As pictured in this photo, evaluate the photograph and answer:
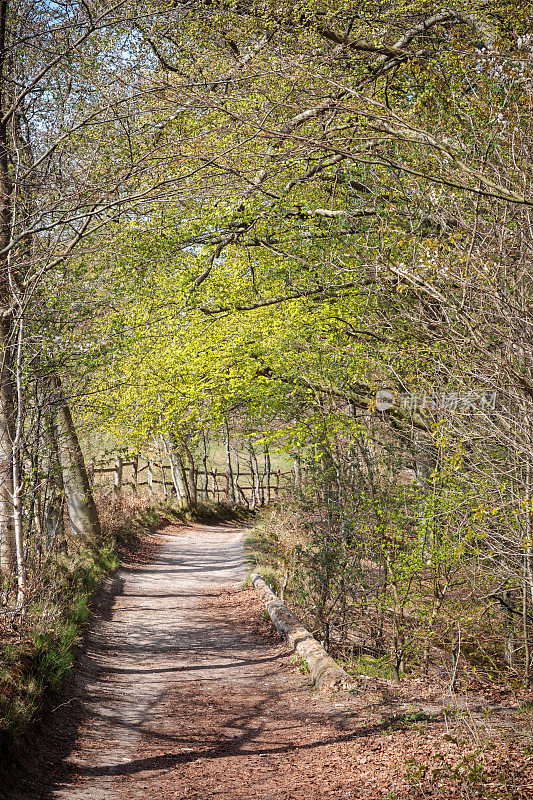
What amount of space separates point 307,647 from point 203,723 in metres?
1.86

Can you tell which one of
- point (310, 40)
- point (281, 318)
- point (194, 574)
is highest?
point (310, 40)

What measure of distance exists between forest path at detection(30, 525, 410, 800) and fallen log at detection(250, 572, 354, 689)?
0.60 feet

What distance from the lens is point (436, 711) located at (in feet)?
18.3

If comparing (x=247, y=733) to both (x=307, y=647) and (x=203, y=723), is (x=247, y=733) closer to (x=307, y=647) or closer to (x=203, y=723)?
(x=203, y=723)

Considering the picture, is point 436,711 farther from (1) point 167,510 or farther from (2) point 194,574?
(1) point 167,510

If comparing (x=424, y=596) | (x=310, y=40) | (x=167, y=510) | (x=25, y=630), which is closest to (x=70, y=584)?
(x=25, y=630)

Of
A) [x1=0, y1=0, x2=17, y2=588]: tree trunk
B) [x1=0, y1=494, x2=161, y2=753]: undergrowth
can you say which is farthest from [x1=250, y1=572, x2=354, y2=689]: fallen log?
[x1=0, y1=0, x2=17, y2=588]: tree trunk

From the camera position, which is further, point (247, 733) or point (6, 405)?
point (6, 405)

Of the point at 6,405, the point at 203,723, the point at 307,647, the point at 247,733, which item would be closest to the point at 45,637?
the point at 203,723

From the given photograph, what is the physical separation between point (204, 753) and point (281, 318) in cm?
735

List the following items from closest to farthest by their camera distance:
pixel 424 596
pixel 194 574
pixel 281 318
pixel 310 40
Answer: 1. pixel 424 596
2. pixel 310 40
3. pixel 281 318
4. pixel 194 574

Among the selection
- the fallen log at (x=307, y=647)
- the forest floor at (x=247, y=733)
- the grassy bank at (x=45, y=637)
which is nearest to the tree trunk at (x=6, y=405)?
the grassy bank at (x=45, y=637)

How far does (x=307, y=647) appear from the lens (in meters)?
A: 7.48

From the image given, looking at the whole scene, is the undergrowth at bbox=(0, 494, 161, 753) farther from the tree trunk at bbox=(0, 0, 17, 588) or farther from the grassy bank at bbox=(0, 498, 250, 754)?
the tree trunk at bbox=(0, 0, 17, 588)
